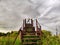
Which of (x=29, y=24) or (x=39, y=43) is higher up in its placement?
(x=29, y=24)

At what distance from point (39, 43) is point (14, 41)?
8.22 ft

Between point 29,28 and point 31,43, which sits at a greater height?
point 29,28

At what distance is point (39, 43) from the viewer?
18516mm

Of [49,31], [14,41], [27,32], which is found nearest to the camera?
[14,41]

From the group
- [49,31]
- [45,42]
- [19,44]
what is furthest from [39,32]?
[49,31]

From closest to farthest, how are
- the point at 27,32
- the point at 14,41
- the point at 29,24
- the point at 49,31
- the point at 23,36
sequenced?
the point at 14,41 < the point at 23,36 < the point at 27,32 < the point at 29,24 < the point at 49,31

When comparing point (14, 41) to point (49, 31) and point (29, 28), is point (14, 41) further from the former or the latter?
point (49, 31)

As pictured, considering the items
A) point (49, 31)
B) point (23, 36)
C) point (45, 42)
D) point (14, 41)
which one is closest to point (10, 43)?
point (14, 41)

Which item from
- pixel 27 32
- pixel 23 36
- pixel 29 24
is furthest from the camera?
pixel 29 24

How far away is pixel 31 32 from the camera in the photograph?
72.2ft

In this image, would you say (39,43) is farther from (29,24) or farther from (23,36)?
(29,24)

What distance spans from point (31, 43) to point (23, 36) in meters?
1.61

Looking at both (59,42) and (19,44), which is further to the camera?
(59,42)

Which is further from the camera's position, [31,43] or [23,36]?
[23,36]
